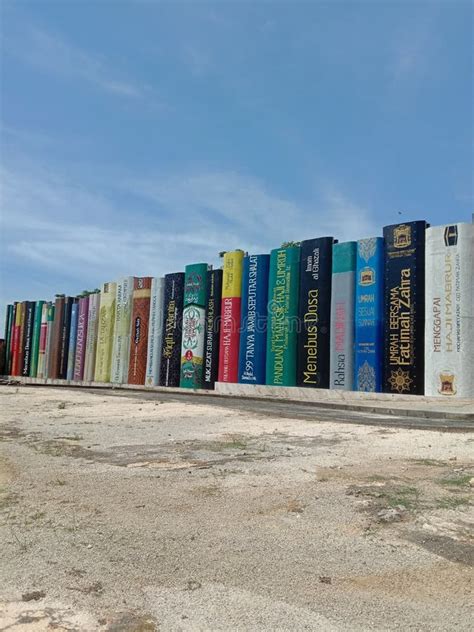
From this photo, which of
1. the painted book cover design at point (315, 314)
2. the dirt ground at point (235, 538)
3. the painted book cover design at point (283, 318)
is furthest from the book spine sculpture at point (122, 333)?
the dirt ground at point (235, 538)

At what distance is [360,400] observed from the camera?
1928cm

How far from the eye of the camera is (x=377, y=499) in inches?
194

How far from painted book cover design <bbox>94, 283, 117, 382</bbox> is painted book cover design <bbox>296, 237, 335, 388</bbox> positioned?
16.6 m

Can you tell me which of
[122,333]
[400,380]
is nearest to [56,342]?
[122,333]

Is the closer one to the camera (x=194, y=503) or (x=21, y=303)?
(x=194, y=503)

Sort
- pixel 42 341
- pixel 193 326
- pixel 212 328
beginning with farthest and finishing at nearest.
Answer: pixel 42 341 < pixel 193 326 < pixel 212 328

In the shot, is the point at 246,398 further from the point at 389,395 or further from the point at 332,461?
the point at 332,461

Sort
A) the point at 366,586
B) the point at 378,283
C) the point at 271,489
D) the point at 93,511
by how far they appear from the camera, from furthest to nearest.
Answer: the point at 378,283
the point at 271,489
the point at 93,511
the point at 366,586

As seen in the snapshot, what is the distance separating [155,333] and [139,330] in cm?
171

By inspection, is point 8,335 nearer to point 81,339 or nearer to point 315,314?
point 81,339

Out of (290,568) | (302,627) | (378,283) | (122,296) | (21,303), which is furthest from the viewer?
(21,303)

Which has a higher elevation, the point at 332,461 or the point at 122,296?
the point at 122,296

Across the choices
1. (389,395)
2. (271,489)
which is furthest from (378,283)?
(271,489)

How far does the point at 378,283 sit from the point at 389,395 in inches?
174
